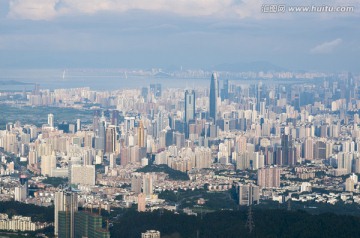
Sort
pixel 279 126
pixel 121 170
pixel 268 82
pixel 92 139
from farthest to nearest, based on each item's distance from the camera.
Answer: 1. pixel 268 82
2. pixel 279 126
3. pixel 92 139
4. pixel 121 170

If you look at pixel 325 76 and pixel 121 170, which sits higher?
pixel 325 76

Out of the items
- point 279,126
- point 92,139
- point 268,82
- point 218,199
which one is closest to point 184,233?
point 218,199

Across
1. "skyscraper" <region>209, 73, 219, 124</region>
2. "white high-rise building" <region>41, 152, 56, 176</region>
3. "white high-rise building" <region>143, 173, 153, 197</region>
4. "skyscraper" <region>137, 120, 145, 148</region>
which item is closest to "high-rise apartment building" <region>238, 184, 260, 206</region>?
"white high-rise building" <region>143, 173, 153, 197</region>

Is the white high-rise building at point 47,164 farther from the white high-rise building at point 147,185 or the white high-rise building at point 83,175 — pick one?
the white high-rise building at point 147,185

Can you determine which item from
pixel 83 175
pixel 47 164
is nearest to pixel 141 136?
pixel 47 164

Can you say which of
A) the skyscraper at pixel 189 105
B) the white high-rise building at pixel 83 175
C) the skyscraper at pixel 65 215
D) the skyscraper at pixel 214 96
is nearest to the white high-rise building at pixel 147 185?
the white high-rise building at pixel 83 175

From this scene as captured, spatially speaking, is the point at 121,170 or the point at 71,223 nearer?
the point at 71,223

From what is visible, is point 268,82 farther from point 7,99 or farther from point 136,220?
point 136,220

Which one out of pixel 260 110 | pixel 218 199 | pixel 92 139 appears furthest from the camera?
pixel 260 110
